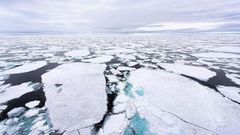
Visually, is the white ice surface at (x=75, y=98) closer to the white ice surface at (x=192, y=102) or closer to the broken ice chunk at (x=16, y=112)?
the broken ice chunk at (x=16, y=112)

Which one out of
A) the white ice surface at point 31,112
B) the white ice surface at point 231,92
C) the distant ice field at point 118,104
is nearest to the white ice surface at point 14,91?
the distant ice field at point 118,104

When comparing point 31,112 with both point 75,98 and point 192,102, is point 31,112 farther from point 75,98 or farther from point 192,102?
point 192,102

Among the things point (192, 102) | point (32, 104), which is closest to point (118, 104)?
point (192, 102)

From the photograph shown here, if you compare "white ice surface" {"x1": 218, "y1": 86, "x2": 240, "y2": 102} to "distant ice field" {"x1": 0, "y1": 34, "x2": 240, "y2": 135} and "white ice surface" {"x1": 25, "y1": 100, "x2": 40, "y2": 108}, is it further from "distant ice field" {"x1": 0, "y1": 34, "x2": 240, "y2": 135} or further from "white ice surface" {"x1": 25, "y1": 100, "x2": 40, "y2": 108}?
"white ice surface" {"x1": 25, "y1": 100, "x2": 40, "y2": 108}

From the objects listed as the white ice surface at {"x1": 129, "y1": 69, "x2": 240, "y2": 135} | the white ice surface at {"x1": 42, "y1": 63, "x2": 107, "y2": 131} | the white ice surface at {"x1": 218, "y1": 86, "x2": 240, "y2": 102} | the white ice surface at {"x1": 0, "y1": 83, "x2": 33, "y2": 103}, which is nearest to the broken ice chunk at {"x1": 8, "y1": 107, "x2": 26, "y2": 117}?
the white ice surface at {"x1": 42, "y1": 63, "x2": 107, "y2": 131}

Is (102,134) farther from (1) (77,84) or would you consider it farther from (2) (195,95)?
(2) (195,95)
